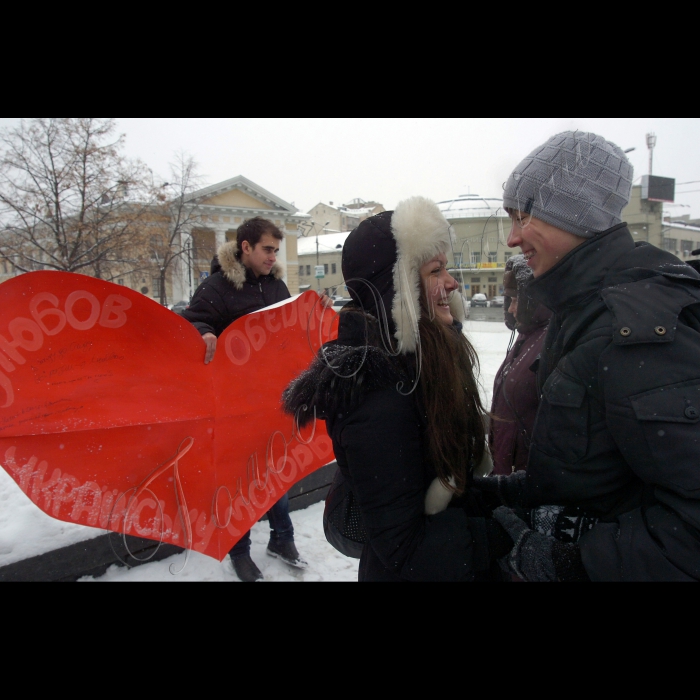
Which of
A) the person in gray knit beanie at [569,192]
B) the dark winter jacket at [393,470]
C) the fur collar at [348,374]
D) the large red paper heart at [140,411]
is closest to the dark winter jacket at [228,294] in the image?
the large red paper heart at [140,411]

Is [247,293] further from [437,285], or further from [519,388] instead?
[437,285]

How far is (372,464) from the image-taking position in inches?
45.8

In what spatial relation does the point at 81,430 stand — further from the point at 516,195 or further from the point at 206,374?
the point at 516,195

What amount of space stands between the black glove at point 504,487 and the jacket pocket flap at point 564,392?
16.5 inches

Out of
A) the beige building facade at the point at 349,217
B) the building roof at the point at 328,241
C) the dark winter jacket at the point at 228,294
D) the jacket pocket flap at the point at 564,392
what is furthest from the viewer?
the dark winter jacket at the point at 228,294

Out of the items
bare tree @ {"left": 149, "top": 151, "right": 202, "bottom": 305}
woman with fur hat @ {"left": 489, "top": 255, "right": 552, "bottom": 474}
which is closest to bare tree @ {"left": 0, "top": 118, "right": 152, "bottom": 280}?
bare tree @ {"left": 149, "top": 151, "right": 202, "bottom": 305}

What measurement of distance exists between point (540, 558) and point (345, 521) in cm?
56

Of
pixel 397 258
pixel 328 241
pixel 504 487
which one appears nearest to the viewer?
pixel 397 258

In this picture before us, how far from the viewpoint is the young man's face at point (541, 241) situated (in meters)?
1.26

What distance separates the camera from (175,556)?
9.98 ft

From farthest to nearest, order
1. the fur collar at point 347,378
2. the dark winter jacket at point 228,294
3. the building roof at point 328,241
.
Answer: the dark winter jacket at point 228,294, the building roof at point 328,241, the fur collar at point 347,378

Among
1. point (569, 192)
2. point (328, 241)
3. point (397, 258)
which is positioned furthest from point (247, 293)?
point (569, 192)

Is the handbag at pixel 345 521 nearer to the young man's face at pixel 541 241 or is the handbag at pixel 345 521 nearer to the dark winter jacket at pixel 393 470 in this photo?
the dark winter jacket at pixel 393 470

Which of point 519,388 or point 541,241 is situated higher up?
point 541,241
